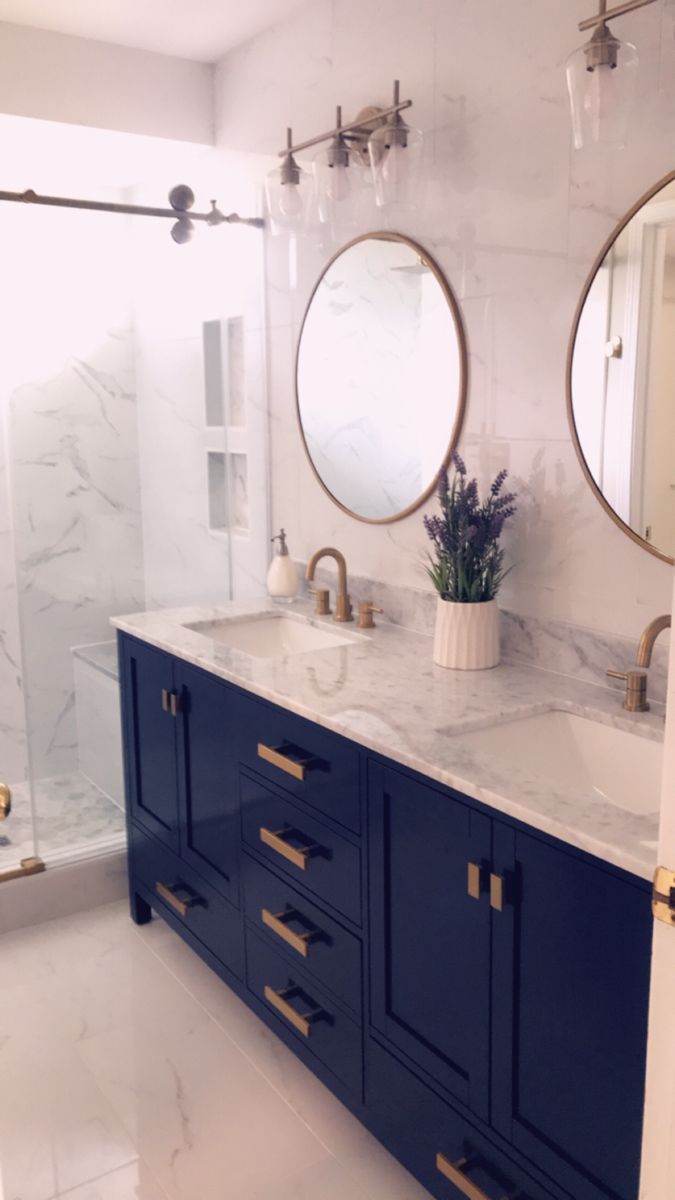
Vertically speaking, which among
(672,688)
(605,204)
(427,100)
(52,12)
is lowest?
(672,688)

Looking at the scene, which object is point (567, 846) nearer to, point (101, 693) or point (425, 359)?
point (425, 359)

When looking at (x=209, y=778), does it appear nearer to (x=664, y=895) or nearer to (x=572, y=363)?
(x=572, y=363)

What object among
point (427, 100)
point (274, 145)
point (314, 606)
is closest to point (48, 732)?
point (314, 606)

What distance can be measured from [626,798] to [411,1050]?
0.59m

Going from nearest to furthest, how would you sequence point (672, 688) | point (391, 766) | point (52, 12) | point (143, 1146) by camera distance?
point (672, 688)
point (391, 766)
point (143, 1146)
point (52, 12)

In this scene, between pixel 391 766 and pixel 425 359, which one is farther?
pixel 425 359

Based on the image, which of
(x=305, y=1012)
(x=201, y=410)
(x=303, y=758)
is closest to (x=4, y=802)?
(x=303, y=758)

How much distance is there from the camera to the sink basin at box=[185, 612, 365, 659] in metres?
2.74

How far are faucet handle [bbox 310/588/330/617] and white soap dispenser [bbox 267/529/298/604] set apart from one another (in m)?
0.13

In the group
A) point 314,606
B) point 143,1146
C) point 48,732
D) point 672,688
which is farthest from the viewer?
point 48,732

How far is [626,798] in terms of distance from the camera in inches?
72.9

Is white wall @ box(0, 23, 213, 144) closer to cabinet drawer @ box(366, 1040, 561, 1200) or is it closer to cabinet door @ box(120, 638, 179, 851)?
cabinet door @ box(120, 638, 179, 851)

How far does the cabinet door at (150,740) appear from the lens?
8.70 feet

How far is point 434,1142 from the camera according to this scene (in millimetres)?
1776
